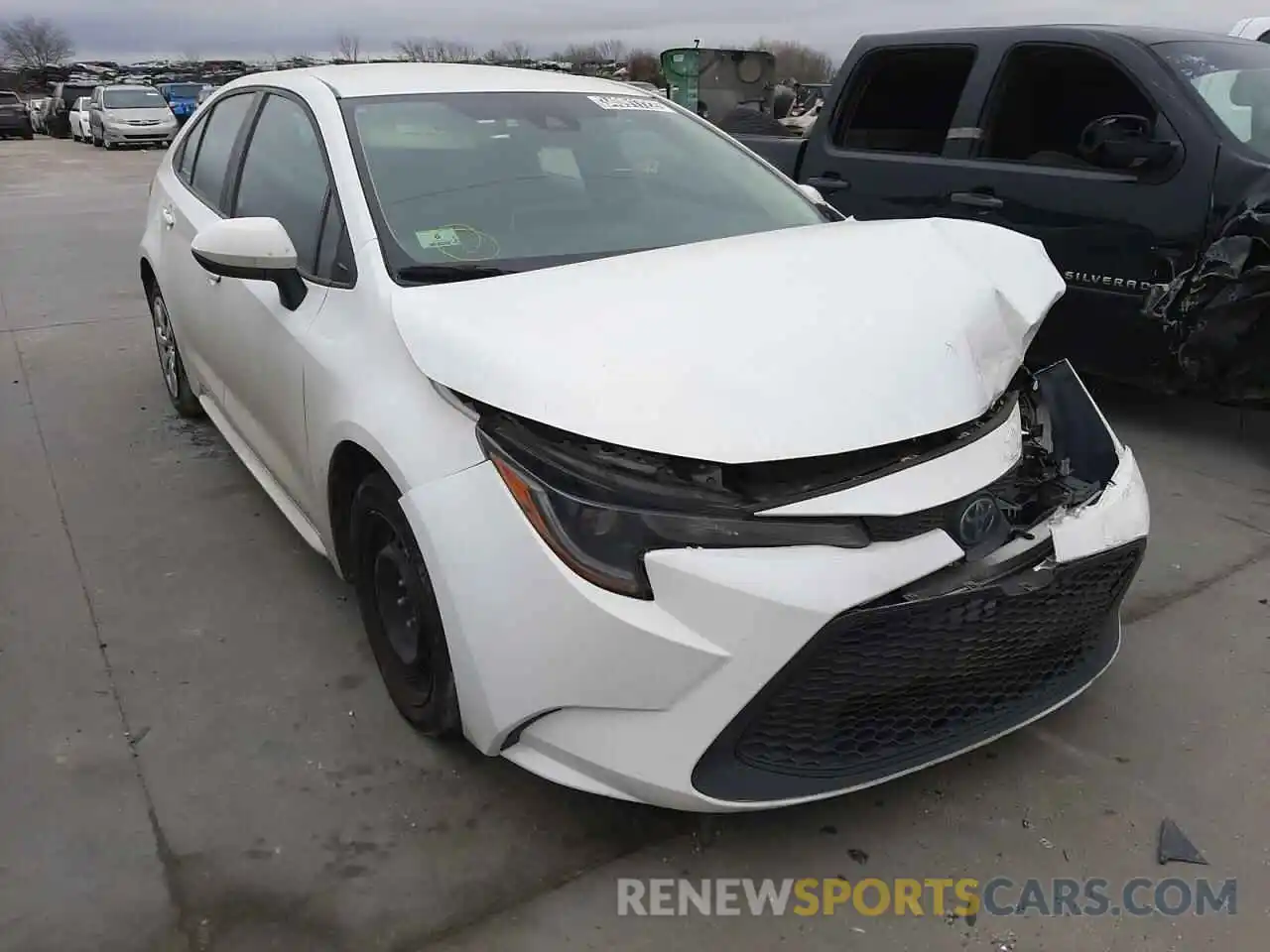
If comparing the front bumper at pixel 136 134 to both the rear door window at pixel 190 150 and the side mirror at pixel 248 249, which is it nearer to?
the rear door window at pixel 190 150

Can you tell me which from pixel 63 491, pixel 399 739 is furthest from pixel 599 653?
pixel 63 491

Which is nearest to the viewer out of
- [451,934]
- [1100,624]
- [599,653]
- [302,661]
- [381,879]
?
[599,653]

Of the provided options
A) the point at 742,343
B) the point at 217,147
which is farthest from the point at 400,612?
the point at 217,147

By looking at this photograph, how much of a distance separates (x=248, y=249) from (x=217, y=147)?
1.63m

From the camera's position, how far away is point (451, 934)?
2.13 metres

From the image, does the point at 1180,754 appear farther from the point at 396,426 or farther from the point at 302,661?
the point at 302,661

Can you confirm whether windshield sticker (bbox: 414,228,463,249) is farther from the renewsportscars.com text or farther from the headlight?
the renewsportscars.com text

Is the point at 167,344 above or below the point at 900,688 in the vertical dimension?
below

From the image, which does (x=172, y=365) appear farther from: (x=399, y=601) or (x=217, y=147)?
(x=399, y=601)

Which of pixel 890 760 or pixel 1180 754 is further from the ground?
pixel 890 760

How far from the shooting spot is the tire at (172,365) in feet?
15.8

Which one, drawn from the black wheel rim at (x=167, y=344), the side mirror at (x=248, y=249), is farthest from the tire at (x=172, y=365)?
the side mirror at (x=248, y=249)

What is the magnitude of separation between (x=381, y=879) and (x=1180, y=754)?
1914 millimetres

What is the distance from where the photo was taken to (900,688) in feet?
6.89
